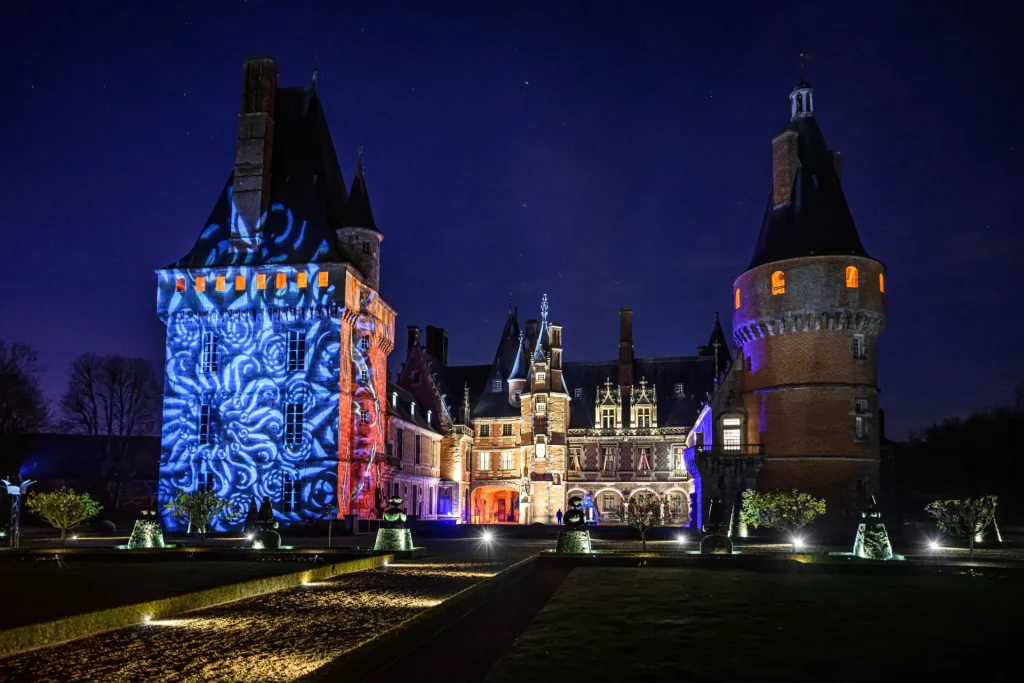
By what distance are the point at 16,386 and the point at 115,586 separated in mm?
51988

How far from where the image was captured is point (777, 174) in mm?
48625

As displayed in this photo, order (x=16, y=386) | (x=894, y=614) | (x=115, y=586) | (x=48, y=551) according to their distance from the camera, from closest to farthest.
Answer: (x=894, y=614) → (x=115, y=586) → (x=48, y=551) → (x=16, y=386)

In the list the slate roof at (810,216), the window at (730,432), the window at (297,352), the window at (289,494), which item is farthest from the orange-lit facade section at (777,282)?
the window at (289,494)

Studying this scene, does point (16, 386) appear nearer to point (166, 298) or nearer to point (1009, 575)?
point (166, 298)

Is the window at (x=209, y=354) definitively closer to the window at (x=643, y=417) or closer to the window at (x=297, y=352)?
the window at (x=297, y=352)

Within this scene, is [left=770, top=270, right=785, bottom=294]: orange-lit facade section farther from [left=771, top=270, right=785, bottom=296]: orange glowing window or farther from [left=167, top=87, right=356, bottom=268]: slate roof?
[left=167, top=87, right=356, bottom=268]: slate roof

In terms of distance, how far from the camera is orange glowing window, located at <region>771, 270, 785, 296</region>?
45.7m

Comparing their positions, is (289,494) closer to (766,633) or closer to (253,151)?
(253,151)

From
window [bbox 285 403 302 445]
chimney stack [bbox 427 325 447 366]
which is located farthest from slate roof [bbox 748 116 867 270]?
chimney stack [bbox 427 325 447 366]

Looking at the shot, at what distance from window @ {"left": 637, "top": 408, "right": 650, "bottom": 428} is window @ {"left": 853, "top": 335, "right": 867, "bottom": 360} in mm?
20583

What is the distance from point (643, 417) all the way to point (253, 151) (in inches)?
1270

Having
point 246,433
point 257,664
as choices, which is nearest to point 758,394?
point 246,433

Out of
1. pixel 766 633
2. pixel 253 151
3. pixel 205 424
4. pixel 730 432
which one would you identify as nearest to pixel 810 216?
pixel 730 432

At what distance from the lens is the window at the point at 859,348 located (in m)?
45.3
